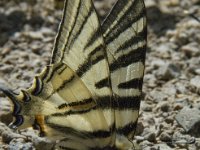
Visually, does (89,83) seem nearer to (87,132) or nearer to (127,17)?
(87,132)

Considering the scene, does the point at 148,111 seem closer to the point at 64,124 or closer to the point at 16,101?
the point at 64,124

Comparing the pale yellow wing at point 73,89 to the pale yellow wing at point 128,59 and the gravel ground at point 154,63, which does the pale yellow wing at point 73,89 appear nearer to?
the pale yellow wing at point 128,59

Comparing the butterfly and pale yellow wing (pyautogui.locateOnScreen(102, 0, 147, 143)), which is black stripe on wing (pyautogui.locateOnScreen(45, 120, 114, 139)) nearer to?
the butterfly

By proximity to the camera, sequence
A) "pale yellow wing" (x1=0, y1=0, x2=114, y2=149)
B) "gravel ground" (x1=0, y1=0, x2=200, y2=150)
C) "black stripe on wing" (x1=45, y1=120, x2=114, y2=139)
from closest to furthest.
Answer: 1. "pale yellow wing" (x1=0, y1=0, x2=114, y2=149)
2. "black stripe on wing" (x1=45, y1=120, x2=114, y2=139)
3. "gravel ground" (x1=0, y1=0, x2=200, y2=150)

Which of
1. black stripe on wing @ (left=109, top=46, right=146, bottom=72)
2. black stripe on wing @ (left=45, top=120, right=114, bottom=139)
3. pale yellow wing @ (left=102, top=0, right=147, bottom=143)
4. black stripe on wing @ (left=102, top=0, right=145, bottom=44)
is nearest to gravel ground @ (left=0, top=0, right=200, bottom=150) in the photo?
black stripe on wing @ (left=45, top=120, right=114, bottom=139)

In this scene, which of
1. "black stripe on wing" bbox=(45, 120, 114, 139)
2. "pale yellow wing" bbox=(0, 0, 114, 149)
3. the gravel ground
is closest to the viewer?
"pale yellow wing" bbox=(0, 0, 114, 149)

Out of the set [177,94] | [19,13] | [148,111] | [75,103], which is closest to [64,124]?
[75,103]
